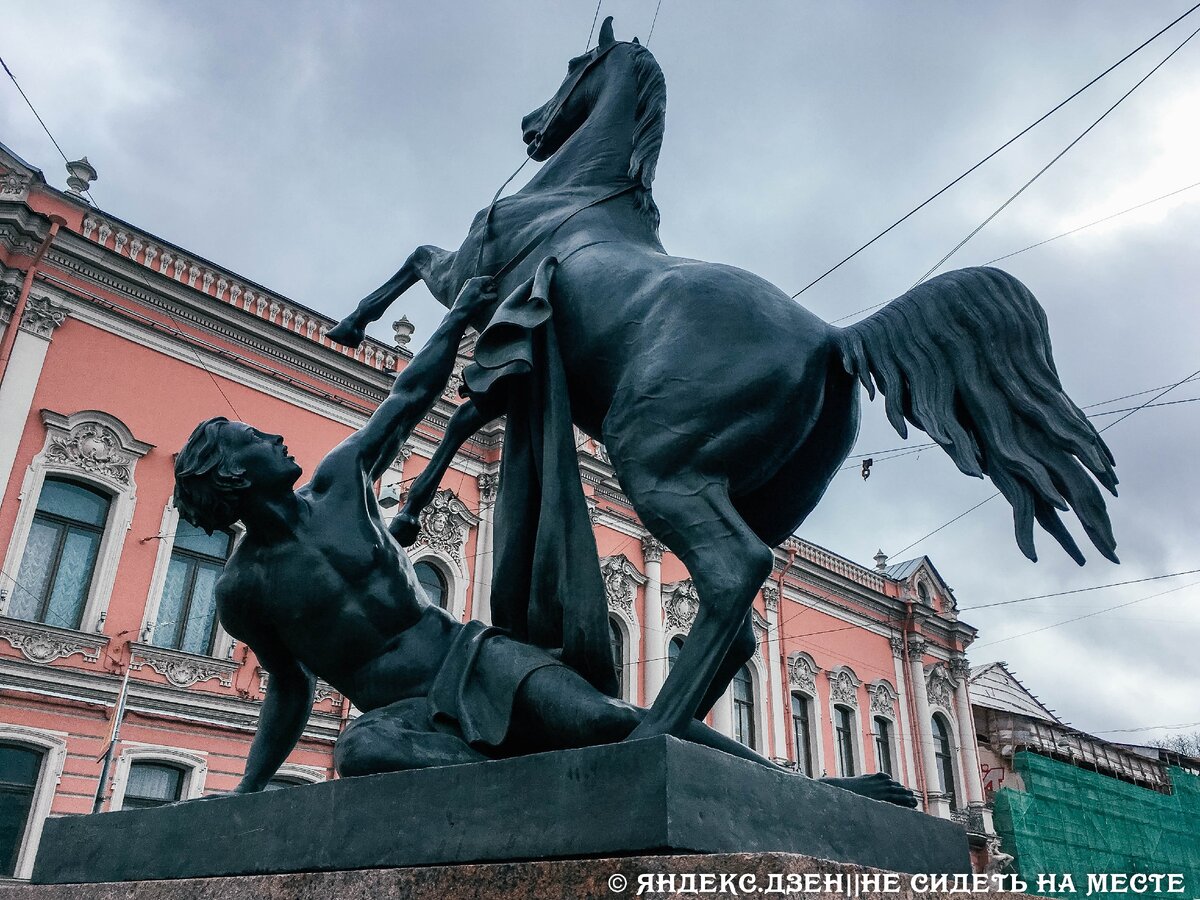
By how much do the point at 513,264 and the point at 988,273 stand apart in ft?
4.50

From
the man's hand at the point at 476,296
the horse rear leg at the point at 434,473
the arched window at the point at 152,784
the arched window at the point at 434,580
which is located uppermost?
the arched window at the point at 434,580

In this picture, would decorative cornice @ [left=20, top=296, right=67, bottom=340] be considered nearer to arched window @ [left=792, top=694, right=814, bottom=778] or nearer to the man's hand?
the man's hand

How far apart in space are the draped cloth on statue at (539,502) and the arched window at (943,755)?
2331 cm

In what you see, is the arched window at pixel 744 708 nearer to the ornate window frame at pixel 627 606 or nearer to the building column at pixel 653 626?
the building column at pixel 653 626

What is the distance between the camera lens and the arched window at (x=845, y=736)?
21625mm

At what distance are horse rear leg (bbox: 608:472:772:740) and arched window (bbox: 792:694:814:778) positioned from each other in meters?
19.5

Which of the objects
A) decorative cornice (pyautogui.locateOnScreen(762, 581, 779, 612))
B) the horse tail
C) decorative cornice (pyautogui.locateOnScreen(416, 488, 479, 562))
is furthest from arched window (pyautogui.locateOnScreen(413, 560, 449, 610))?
the horse tail

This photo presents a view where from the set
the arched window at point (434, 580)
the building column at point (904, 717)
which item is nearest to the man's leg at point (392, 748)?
the arched window at point (434, 580)

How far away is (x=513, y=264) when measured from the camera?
3.05 metres

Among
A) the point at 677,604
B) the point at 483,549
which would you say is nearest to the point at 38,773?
the point at 483,549

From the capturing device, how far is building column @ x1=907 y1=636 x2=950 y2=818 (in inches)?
892

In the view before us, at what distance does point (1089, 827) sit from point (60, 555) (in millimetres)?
→ 23888

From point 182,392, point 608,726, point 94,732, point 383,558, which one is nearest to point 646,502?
point 608,726

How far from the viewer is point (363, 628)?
8.41 ft
